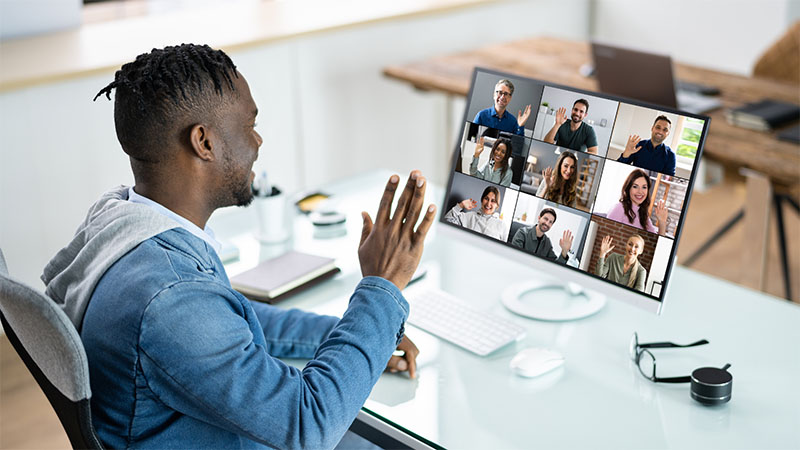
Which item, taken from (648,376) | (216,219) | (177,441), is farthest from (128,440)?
(216,219)

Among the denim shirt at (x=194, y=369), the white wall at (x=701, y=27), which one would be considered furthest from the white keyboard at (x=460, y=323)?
the white wall at (x=701, y=27)

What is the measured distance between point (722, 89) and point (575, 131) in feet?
5.49

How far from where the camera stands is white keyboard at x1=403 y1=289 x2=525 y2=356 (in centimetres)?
149

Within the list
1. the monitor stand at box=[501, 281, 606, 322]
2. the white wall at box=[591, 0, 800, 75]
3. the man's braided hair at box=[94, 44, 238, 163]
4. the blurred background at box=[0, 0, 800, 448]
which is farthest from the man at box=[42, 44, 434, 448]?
the white wall at box=[591, 0, 800, 75]

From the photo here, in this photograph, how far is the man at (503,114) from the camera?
153 cm

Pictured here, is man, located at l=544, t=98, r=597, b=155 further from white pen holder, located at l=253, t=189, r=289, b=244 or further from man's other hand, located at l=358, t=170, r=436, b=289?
white pen holder, located at l=253, t=189, r=289, b=244

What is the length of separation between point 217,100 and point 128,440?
1.52 ft

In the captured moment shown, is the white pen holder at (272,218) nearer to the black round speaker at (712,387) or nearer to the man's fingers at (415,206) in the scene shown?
the man's fingers at (415,206)

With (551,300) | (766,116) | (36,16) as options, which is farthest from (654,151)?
(36,16)

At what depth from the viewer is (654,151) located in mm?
1373

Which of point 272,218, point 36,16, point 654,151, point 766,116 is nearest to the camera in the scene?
point 654,151

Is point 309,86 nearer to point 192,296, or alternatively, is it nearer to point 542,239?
point 542,239

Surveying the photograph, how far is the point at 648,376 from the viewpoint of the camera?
139 centimetres

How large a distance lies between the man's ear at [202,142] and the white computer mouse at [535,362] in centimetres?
60
